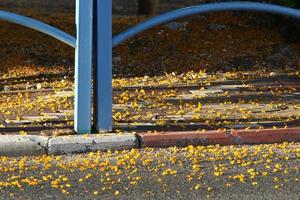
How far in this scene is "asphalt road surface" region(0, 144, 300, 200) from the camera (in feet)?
20.1

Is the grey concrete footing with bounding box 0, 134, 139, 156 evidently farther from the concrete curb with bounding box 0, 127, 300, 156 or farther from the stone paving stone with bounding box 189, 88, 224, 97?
the stone paving stone with bounding box 189, 88, 224, 97

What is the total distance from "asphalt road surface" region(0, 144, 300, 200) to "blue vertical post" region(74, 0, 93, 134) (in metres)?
0.55

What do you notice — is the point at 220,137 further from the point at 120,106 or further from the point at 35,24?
the point at 35,24

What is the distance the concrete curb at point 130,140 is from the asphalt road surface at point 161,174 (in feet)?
0.45

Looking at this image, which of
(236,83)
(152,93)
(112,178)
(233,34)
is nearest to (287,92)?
(236,83)

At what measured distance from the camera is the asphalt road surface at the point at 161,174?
20.1 feet

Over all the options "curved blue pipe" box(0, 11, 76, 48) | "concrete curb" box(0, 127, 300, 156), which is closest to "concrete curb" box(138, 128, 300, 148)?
"concrete curb" box(0, 127, 300, 156)

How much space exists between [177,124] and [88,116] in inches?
40.7

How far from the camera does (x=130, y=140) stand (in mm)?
7656

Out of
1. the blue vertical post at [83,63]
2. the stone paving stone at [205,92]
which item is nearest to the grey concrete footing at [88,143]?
the blue vertical post at [83,63]

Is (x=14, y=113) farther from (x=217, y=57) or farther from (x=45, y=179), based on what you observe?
(x=217, y=57)

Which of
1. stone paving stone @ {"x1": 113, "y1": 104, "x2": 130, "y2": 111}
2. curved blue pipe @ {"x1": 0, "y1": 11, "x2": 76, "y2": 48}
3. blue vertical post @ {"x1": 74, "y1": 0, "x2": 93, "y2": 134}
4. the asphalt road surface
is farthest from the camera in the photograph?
stone paving stone @ {"x1": 113, "y1": 104, "x2": 130, "y2": 111}

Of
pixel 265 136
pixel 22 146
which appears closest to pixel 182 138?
pixel 265 136

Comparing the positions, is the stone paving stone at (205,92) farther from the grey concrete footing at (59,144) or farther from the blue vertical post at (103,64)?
the grey concrete footing at (59,144)
